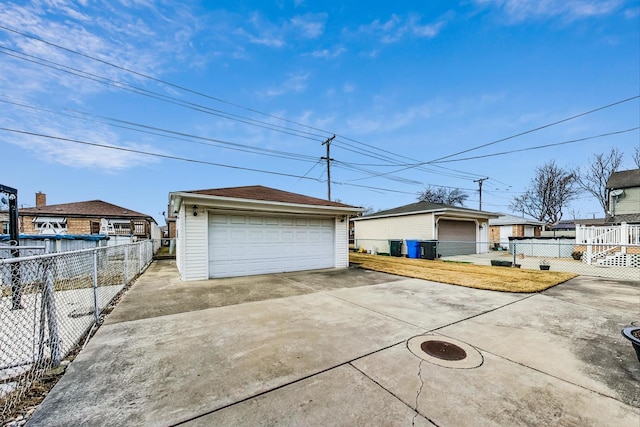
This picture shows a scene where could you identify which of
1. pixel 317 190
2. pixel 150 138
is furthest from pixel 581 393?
pixel 317 190

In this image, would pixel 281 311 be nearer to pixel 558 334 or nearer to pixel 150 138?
pixel 558 334

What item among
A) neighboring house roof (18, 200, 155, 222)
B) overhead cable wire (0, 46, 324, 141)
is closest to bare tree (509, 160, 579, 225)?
overhead cable wire (0, 46, 324, 141)

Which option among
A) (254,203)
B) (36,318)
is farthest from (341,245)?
(36,318)

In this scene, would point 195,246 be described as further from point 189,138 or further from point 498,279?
point 498,279

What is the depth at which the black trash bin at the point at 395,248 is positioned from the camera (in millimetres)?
16312

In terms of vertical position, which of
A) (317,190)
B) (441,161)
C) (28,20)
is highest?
(28,20)

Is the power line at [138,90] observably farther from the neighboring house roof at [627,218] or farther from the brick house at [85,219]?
the neighboring house roof at [627,218]

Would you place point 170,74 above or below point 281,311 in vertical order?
above

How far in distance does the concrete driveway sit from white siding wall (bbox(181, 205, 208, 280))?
2.34 metres

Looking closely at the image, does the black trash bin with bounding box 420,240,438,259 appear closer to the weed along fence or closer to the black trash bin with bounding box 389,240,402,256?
the black trash bin with bounding box 389,240,402,256

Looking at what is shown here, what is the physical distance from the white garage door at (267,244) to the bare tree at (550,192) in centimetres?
3382

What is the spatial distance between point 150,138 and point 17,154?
5821 millimetres

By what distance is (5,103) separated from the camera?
9211 millimetres

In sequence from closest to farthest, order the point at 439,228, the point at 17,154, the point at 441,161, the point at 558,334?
the point at 558,334 → the point at 17,154 → the point at 439,228 → the point at 441,161
